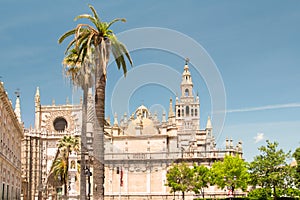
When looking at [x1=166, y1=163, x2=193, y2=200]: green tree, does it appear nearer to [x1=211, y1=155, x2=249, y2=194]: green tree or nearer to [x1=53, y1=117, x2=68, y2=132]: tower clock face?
[x1=211, y1=155, x2=249, y2=194]: green tree

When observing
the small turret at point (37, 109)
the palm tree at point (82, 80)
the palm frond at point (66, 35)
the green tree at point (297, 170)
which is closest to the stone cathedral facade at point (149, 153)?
the small turret at point (37, 109)

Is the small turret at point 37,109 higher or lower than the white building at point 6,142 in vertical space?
higher

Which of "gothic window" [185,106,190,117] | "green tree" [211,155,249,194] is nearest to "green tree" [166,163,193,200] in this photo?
"green tree" [211,155,249,194]

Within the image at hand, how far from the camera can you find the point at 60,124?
85062 mm

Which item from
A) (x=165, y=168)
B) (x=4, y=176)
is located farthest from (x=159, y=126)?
(x=4, y=176)

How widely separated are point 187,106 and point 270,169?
200ft

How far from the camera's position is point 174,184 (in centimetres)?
6081

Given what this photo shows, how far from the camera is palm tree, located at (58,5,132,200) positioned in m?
20.8

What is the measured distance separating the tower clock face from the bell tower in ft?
96.1

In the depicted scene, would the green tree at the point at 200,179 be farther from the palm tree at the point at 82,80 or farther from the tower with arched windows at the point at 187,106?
the tower with arched windows at the point at 187,106

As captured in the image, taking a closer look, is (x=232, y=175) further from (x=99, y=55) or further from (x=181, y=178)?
(x=99, y=55)

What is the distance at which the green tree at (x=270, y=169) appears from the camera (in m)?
46.4

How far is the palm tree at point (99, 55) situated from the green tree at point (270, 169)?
28.6 meters

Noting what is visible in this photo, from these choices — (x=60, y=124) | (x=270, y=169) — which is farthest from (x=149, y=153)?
(x=270, y=169)
